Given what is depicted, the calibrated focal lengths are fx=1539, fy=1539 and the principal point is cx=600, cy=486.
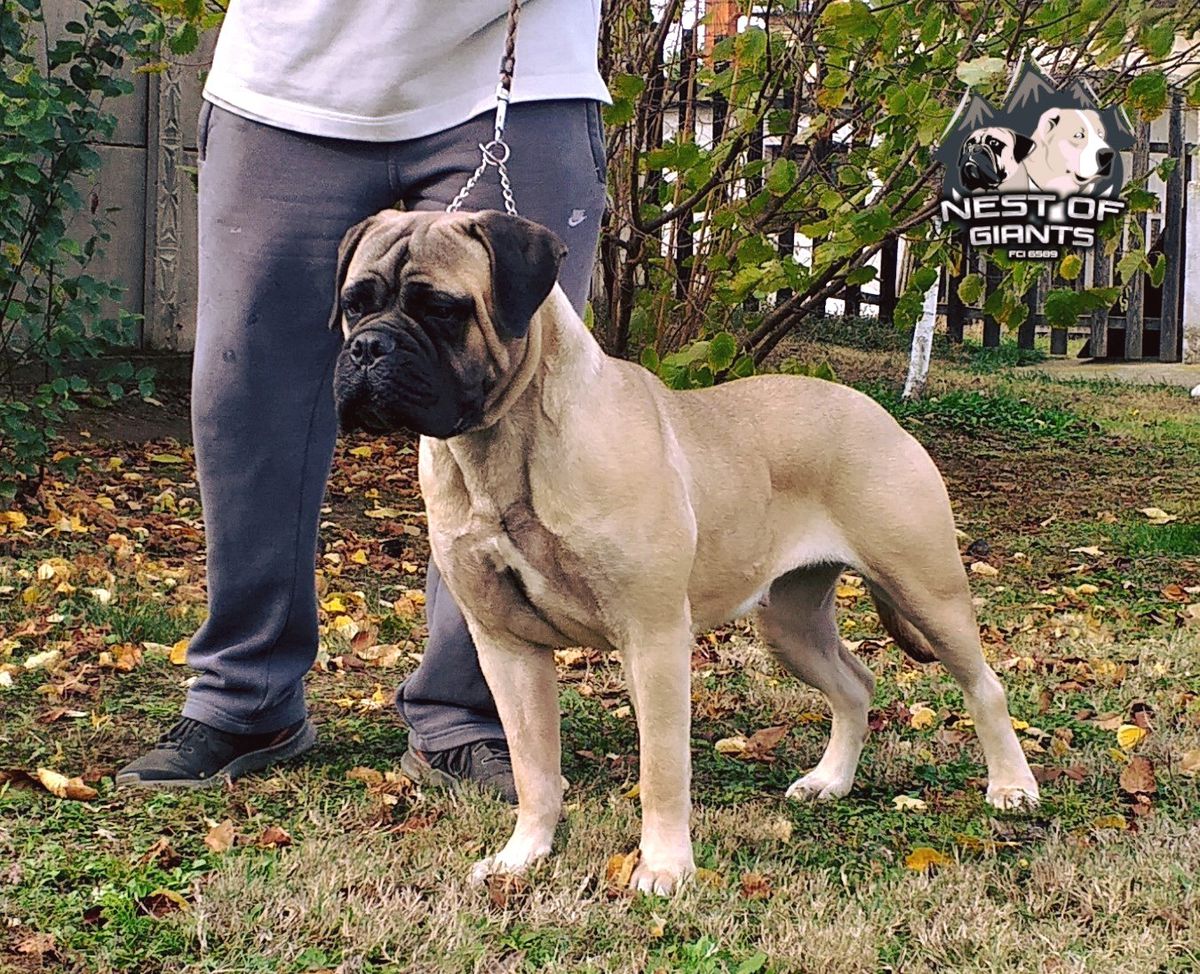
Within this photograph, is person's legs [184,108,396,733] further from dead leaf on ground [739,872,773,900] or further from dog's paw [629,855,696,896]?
dead leaf on ground [739,872,773,900]

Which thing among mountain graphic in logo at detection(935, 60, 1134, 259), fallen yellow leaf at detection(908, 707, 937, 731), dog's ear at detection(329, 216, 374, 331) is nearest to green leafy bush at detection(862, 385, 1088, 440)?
mountain graphic in logo at detection(935, 60, 1134, 259)

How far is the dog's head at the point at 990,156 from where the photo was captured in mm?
6875

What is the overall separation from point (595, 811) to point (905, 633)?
93 centimetres

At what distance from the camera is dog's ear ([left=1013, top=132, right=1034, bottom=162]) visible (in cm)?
754

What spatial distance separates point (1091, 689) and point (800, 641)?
1565 mm

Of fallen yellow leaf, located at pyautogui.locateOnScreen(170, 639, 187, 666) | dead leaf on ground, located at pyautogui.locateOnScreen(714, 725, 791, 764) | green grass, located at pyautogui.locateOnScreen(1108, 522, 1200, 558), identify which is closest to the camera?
dead leaf on ground, located at pyautogui.locateOnScreen(714, 725, 791, 764)

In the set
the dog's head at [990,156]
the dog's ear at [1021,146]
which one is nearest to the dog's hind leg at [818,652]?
the dog's head at [990,156]

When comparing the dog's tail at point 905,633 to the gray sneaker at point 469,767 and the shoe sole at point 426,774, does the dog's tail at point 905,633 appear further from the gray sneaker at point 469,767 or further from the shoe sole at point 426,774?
the shoe sole at point 426,774

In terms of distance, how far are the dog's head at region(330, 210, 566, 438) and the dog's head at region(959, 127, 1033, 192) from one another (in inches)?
159

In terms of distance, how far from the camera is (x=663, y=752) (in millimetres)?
3264

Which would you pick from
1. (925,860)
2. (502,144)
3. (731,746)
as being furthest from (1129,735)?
(502,144)

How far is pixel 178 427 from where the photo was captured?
888cm

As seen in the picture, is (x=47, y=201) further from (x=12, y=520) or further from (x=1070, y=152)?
(x=1070, y=152)

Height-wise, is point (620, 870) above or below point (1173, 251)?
below
